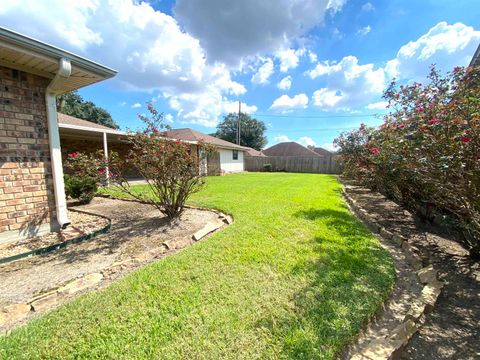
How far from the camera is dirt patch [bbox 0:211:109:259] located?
3.41 m

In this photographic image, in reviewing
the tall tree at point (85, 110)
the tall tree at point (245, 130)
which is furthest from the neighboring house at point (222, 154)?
the tall tree at point (85, 110)

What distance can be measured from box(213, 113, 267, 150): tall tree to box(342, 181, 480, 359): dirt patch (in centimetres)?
3813

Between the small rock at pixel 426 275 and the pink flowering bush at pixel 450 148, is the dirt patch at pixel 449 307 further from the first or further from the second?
the pink flowering bush at pixel 450 148

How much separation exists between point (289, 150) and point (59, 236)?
32984 mm

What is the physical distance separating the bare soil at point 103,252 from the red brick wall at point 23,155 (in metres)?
1.01

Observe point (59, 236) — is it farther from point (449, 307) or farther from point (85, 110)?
point (85, 110)

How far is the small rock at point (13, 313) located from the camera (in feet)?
6.33

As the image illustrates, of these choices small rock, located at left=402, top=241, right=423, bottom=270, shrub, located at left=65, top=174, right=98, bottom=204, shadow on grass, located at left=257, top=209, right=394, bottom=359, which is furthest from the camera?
shrub, located at left=65, top=174, right=98, bottom=204

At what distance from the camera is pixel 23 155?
12.2ft

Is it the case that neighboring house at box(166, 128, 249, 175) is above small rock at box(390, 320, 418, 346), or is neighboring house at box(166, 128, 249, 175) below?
above

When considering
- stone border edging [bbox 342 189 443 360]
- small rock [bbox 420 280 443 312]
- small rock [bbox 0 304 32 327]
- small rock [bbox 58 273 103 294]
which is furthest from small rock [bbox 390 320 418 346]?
small rock [bbox 0 304 32 327]

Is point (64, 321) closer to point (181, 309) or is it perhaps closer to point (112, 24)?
point (181, 309)

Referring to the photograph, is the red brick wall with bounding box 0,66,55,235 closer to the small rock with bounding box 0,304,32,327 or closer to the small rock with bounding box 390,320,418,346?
the small rock with bounding box 0,304,32,327

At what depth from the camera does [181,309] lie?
2.05 metres
